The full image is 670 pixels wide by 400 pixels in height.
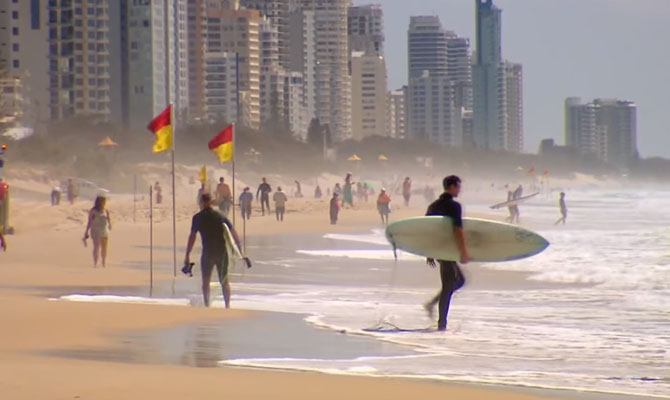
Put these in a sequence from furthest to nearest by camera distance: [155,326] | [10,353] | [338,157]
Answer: [338,157] < [155,326] < [10,353]

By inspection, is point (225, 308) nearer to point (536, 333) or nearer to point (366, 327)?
point (366, 327)

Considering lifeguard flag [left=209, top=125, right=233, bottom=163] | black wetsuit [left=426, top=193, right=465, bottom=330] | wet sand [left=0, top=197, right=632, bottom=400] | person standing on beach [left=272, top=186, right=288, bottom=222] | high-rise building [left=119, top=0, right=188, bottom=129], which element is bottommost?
person standing on beach [left=272, top=186, right=288, bottom=222]

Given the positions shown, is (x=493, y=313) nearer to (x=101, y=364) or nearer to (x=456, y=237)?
(x=456, y=237)

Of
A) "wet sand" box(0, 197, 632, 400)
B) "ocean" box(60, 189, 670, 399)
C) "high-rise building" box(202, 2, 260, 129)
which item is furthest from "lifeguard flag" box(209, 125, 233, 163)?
"high-rise building" box(202, 2, 260, 129)

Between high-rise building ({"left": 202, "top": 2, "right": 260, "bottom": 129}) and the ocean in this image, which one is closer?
the ocean

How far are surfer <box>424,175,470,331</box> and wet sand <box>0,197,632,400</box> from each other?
3.42ft

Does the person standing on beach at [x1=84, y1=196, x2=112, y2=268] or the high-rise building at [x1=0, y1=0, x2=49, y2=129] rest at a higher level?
the high-rise building at [x1=0, y1=0, x2=49, y2=129]

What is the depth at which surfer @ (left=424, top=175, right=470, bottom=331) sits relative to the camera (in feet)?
39.1

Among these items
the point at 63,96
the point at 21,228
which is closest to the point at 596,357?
the point at 21,228

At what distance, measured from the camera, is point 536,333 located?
496 inches

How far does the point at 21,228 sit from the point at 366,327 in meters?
21.7

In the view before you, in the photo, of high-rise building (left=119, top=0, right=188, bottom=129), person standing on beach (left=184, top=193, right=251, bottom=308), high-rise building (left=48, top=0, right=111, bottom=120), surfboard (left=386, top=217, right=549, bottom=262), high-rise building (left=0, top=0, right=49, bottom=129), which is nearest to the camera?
surfboard (left=386, top=217, right=549, bottom=262)

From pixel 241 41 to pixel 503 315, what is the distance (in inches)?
7031

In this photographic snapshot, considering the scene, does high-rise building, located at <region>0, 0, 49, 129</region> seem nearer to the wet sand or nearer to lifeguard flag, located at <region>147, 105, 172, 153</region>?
lifeguard flag, located at <region>147, 105, 172, 153</region>
